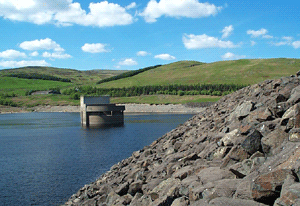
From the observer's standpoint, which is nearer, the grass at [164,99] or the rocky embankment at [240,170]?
the rocky embankment at [240,170]

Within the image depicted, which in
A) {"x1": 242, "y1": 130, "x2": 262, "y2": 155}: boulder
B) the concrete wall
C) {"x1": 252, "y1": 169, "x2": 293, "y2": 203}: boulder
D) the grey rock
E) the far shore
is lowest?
the far shore

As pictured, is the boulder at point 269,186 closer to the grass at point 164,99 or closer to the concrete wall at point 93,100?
the concrete wall at point 93,100

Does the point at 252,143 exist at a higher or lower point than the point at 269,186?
higher

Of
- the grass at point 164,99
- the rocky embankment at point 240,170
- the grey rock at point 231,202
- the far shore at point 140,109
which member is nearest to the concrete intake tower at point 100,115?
the far shore at point 140,109

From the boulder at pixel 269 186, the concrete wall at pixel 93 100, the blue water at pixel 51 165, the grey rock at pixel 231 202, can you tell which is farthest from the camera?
the concrete wall at pixel 93 100

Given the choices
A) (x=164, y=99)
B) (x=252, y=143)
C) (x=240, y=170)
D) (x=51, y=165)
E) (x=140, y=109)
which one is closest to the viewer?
(x=240, y=170)

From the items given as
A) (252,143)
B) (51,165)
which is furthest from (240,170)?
(51,165)

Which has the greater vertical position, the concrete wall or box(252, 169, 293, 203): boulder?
the concrete wall

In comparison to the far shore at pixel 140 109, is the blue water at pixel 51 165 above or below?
below

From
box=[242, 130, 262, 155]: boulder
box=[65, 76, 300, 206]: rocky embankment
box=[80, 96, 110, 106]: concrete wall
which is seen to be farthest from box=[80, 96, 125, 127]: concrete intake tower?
box=[242, 130, 262, 155]: boulder

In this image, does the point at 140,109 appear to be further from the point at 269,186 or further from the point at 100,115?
the point at 269,186

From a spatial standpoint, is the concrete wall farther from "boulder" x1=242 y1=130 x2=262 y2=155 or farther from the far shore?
"boulder" x1=242 y1=130 x2=262 y2=155

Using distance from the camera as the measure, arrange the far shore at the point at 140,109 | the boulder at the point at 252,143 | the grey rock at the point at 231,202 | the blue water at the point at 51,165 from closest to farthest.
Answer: the grey rock at the point at 231,202 → the boulder at the point at 252,143 → the blue water at the point at 51,165 → the far shore at the point at 140,109

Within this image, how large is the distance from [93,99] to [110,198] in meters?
87.3
